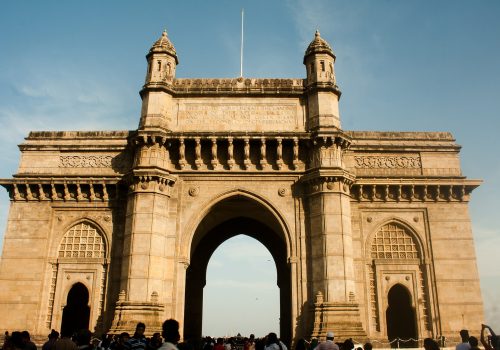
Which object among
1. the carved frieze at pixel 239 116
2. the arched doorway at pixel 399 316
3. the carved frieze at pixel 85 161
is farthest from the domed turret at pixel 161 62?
the arched doorway at pixel 399 316

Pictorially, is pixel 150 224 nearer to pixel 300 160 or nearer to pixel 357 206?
pixel 300 160

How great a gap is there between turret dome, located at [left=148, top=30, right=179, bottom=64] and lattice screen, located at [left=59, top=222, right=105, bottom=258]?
982 centimetres

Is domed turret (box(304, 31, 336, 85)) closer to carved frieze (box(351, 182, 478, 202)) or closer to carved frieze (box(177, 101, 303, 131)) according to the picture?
carved frieze (box(177, 101, 303, 131))

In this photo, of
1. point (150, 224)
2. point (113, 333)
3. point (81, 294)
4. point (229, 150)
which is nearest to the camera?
point (113, 333)

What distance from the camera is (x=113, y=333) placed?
20.3 meters

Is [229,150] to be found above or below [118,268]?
above

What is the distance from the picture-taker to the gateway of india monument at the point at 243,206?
2241cm

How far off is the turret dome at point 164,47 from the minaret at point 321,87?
721 cm

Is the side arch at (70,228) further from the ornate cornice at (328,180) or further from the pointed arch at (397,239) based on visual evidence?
the pointed arch at (397,239)

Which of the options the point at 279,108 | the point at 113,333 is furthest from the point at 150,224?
the point at 279,108

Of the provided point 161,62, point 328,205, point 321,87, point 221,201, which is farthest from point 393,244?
point 161,62

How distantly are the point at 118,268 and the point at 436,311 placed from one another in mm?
15526

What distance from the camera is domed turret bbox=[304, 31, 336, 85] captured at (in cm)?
2519

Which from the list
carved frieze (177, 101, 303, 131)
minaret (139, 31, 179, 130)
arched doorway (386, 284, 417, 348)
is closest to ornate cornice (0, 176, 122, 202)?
minaret (139, 31, 179, 130)
